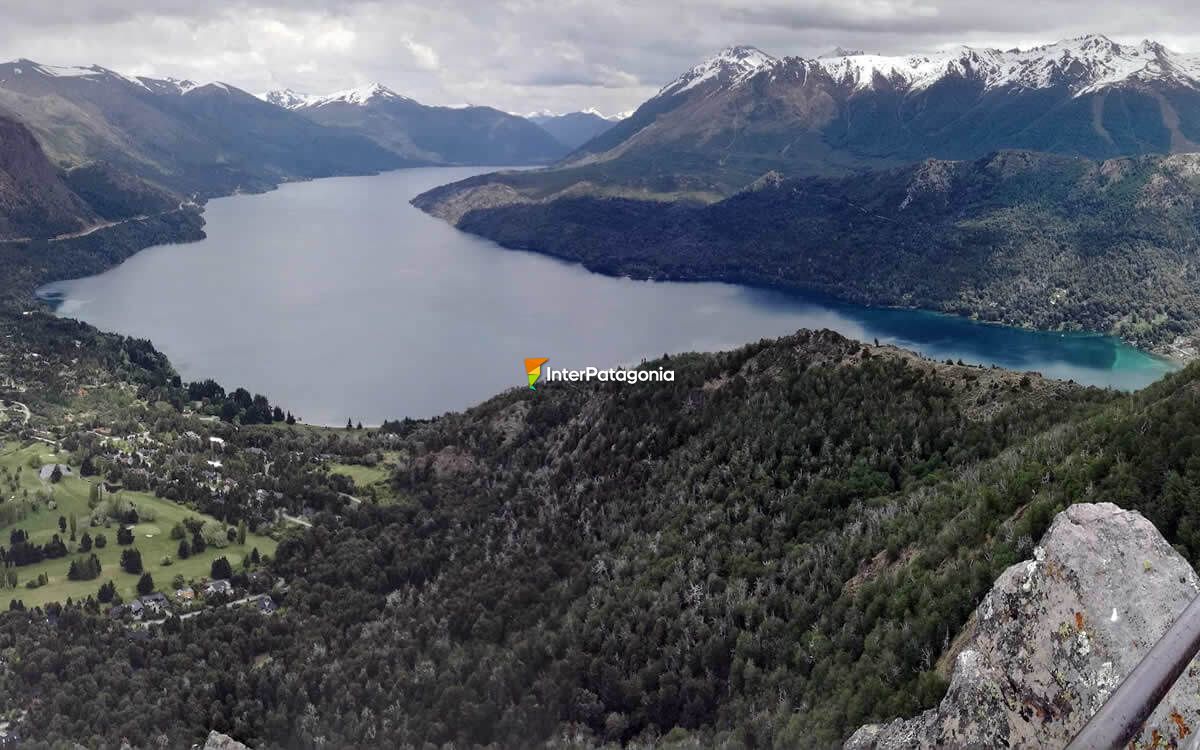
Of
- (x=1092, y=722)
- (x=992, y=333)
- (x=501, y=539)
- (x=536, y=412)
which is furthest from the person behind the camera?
(x=992, y=333)

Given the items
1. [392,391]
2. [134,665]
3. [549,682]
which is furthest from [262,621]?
[392,391]

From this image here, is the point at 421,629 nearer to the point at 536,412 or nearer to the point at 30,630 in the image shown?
the point at 30,630

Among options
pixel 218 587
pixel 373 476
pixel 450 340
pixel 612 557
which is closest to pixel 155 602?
pixel 218 587

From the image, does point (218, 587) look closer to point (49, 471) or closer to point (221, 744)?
point (221, 744)

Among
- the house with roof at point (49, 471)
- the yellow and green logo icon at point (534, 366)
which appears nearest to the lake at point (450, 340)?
the yellow and green logo icon at point (534, 366)

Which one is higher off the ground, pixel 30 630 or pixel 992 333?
pixel 992 333
